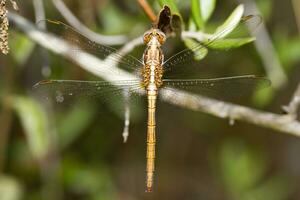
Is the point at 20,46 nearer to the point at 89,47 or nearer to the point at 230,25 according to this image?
the point at 89,47

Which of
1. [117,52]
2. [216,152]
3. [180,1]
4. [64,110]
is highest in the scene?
[180,1]

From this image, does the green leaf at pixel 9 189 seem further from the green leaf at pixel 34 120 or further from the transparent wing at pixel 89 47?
the transparent wing at pixel 89 47

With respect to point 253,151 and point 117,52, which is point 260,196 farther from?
point 117,52

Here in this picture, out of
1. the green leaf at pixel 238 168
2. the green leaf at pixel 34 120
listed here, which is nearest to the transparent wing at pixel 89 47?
the green leaf at pixel 34 120

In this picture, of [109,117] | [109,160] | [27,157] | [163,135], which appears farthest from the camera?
[163,135]

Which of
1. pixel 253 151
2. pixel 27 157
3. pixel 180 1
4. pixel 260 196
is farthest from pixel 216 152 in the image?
pixel 180 1

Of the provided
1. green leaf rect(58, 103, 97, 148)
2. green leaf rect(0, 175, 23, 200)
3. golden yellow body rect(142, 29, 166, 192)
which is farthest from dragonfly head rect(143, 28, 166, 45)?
green leaf rect(0, 175, 23, 200)

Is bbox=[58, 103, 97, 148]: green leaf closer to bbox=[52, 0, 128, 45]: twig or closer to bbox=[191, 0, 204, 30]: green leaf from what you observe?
bbox=[52, 0, 128, 45]: twig
